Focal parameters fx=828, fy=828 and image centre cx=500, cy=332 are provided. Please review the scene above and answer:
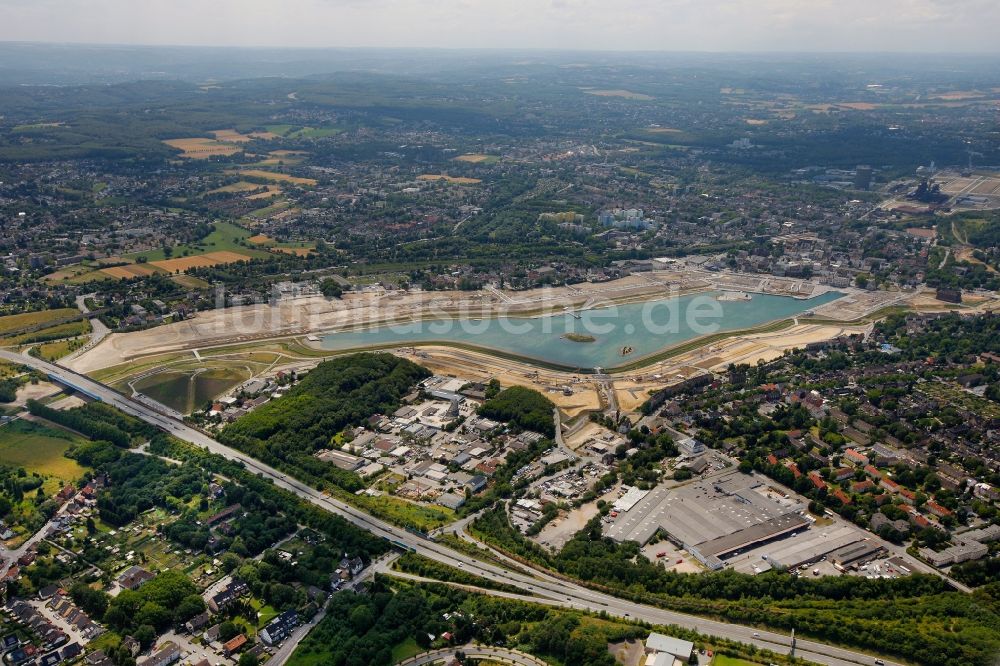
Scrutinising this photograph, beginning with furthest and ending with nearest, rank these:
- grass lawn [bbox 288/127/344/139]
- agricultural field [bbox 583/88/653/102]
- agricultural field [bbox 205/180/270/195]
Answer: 1. agricultural field [bbox 583/88/653/102]
2. grass lawn [bbox 288/127/344/139]
3. agricultural field [bbox 205/180/270/195]

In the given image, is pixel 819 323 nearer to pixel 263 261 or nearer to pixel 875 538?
pixel 875 538

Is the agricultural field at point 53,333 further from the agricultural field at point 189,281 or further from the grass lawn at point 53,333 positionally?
the agricultural field at point 189,281

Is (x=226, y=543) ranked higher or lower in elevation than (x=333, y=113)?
lower

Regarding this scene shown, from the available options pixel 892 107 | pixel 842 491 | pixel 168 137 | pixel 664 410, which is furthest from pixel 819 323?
pixel 892 107

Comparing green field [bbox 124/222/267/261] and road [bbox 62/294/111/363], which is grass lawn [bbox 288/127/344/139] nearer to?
green field [bbox 124/222/267/261]

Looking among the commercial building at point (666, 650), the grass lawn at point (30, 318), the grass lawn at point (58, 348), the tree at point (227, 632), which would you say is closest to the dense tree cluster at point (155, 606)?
the tree at point (227, 632)

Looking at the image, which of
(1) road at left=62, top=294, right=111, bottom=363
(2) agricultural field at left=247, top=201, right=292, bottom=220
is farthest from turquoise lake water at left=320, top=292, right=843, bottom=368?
(2) agricultural field at left=247, top=201, right=292, bottom=220
